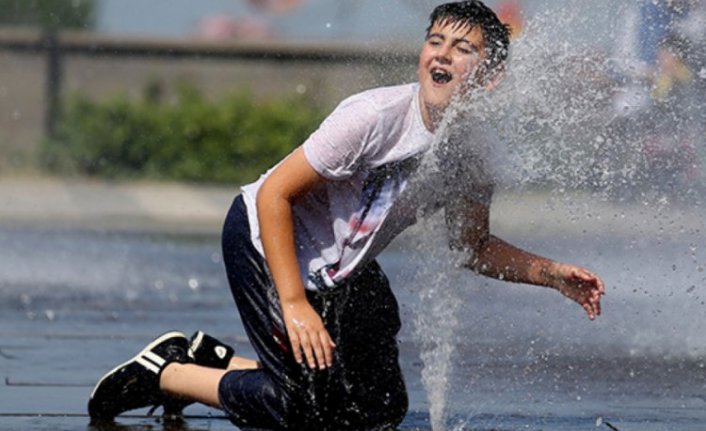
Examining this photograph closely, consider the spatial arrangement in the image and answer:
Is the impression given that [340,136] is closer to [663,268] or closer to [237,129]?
[663,268]

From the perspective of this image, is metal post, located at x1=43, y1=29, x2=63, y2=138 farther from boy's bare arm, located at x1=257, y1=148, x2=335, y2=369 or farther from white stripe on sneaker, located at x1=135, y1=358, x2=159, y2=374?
boy's bare arm, located at x1=257, y1=148, x2=335, y2=369

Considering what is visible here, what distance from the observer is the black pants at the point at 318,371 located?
4.58 meters

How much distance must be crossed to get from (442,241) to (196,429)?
84 cm

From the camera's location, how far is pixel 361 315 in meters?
4.74

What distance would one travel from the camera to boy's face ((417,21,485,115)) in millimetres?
4410

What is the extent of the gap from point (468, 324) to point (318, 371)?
8.85 feet

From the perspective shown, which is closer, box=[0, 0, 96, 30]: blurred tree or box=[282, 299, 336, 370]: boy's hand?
box=[282, 299, 336, 370]: boy's hand

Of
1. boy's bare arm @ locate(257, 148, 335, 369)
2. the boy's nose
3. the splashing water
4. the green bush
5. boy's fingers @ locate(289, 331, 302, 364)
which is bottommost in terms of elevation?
the green bush

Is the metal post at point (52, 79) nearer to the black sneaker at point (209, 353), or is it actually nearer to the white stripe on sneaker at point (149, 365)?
the black sneaker at point (209, 353)

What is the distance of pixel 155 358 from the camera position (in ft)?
16.2

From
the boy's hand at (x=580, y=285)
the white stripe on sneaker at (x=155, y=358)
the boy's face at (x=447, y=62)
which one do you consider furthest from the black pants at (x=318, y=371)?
the boy's face at (x=447, y=62)

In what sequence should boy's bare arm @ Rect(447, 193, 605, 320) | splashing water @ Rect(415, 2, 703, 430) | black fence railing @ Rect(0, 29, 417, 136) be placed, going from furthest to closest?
black fence railing @ Rect(0, 29, 417, 136) < boy's bare arm @ Rect(447, 193, 605, 320) < splashing water @ Rect(415, 2, 703, 430)

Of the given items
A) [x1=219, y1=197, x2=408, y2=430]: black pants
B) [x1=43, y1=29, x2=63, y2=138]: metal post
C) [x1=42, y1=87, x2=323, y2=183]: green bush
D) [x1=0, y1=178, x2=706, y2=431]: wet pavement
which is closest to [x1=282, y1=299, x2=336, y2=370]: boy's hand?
[x1=219, y1=197, x2=408, y2=430]: black pants

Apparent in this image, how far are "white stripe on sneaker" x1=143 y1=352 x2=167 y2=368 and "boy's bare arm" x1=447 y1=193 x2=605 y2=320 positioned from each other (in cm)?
89
